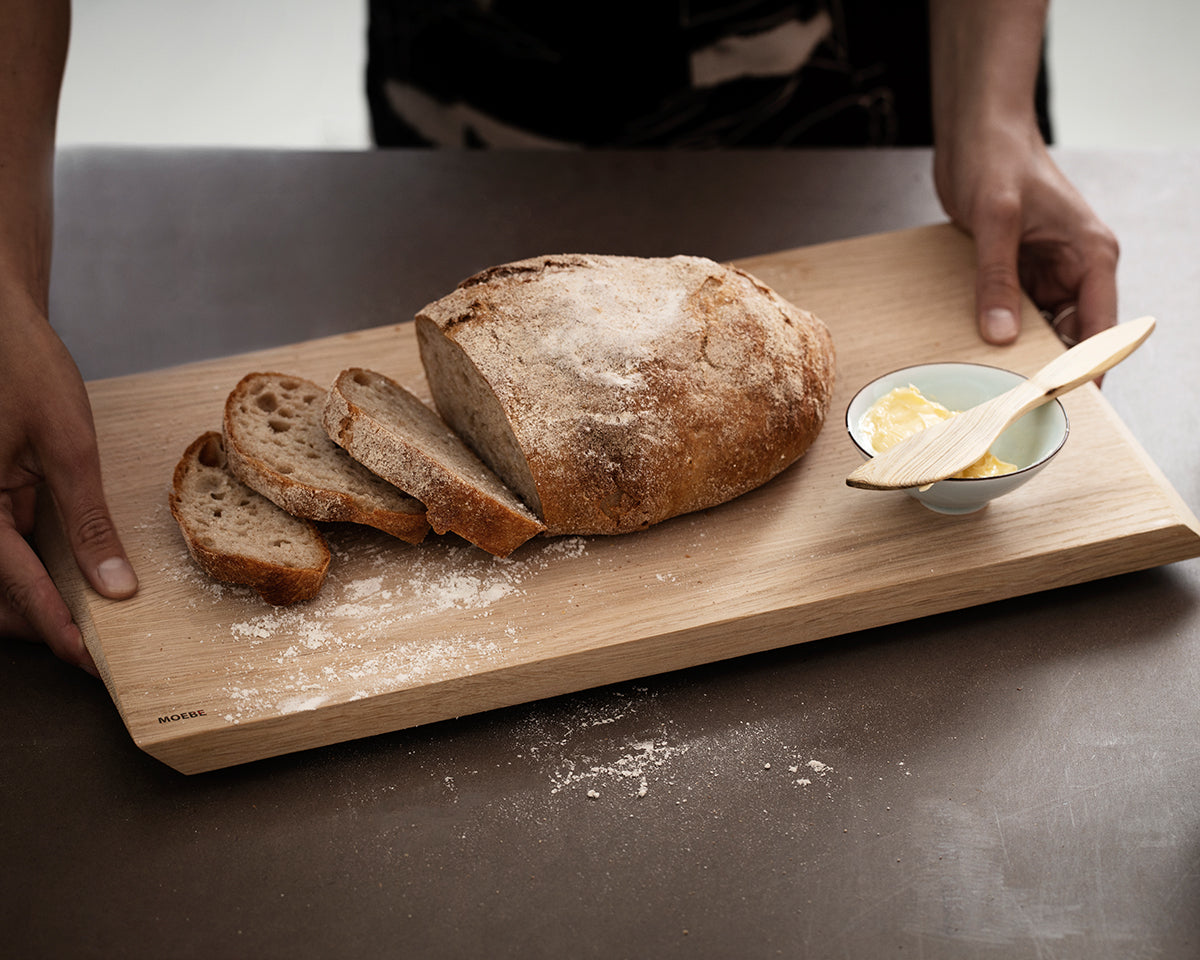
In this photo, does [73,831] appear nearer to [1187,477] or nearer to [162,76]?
[1187,477]

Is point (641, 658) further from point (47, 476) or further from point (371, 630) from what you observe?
point (47, 476)

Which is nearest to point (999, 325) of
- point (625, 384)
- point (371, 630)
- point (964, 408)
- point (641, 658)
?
point (964, 408)

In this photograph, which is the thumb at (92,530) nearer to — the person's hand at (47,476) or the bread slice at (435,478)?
the person's hand at (47,476)

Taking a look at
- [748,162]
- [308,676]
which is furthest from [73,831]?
[748,162]

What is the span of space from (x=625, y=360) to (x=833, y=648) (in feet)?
2.26

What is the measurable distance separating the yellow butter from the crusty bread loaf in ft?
0.47

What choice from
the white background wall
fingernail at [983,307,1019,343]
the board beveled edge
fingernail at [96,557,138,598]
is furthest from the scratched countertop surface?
the white background wall

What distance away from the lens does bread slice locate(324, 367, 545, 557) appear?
2.04 meters

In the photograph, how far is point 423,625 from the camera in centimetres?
199

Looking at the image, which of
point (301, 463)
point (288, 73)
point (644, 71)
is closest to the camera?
point (301, 463)

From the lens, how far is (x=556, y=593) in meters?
2.04

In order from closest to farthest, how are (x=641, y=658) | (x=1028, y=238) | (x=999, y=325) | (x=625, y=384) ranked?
1. (x=641, y=658)
2. (x=625, y=384)
3. (x=999, y=325)
4. (x=1028, y=238)

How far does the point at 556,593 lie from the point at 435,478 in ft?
1.06

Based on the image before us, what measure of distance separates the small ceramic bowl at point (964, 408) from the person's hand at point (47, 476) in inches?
58.3
